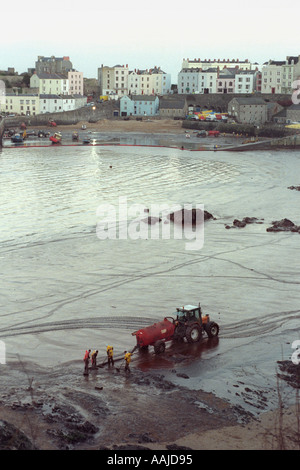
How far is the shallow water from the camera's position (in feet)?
67.8

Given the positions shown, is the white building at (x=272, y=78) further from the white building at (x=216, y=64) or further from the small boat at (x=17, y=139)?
the small boat at (x=17, y=139)

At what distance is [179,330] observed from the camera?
20.8 meters

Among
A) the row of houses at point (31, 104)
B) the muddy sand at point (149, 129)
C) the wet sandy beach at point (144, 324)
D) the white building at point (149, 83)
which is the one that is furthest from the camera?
the white building at point (149, 83)

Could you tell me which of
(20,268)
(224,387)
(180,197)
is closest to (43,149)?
(180,197)

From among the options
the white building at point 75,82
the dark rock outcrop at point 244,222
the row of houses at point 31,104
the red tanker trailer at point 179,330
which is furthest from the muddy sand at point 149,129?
the red tanker trailer at point 179,330

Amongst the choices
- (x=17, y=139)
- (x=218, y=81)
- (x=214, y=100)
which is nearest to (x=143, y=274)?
(x=17, y=139)

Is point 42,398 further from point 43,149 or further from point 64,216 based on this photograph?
point 43,149

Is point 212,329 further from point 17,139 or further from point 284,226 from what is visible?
point 17,139

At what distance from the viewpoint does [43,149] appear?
3531 inches

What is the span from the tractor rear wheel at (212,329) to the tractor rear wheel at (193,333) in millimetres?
335

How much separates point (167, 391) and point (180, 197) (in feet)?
112

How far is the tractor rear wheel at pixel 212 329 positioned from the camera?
2114 centimetres

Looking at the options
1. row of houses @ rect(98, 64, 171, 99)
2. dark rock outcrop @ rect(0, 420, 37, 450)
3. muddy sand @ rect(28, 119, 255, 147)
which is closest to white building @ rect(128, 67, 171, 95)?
row of houses @ rect(98, 64, 171, 99)

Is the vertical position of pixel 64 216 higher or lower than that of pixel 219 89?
lower
